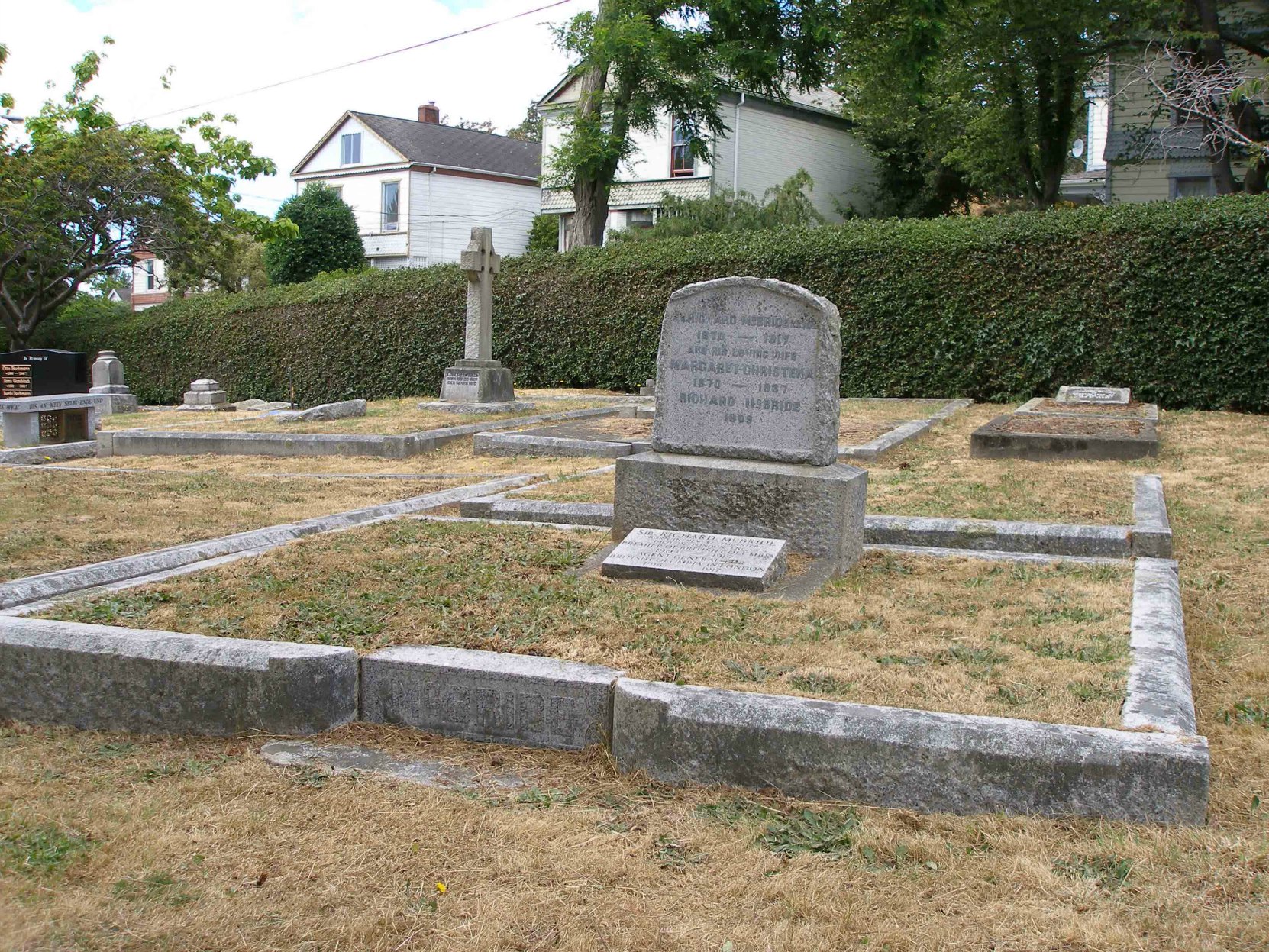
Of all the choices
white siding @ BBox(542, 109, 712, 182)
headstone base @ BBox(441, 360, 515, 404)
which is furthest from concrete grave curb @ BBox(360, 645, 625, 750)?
white siding @ BBox(542, 109, 712, 182)

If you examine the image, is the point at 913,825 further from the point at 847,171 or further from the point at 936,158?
the point at 847,171

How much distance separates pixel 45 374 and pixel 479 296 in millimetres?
6234

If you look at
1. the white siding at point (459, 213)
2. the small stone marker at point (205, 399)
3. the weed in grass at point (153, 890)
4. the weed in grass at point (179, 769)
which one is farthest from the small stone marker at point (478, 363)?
the white siding at point (459, 213)

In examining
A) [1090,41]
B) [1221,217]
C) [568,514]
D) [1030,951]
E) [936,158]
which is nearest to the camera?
[1030,951]

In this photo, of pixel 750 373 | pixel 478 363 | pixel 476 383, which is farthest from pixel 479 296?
pixel 750 373

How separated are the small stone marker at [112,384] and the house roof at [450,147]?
17.1 metres

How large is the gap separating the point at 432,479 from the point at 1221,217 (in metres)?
10.8

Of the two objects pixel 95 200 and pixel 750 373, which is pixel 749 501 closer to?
pixel 750 373

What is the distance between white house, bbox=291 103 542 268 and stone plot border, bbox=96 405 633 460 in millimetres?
27584

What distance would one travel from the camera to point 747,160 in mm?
32500

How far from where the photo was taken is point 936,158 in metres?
33.4

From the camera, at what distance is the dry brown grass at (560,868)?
254 centimetres

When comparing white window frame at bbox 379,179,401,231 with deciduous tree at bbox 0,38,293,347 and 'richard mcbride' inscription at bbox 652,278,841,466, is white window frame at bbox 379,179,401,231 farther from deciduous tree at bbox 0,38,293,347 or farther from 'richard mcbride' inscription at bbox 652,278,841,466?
'richard mcbride' inscription at bbox 652,278,841,466

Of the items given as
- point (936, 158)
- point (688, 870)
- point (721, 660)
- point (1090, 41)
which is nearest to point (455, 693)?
point (721, 660)
